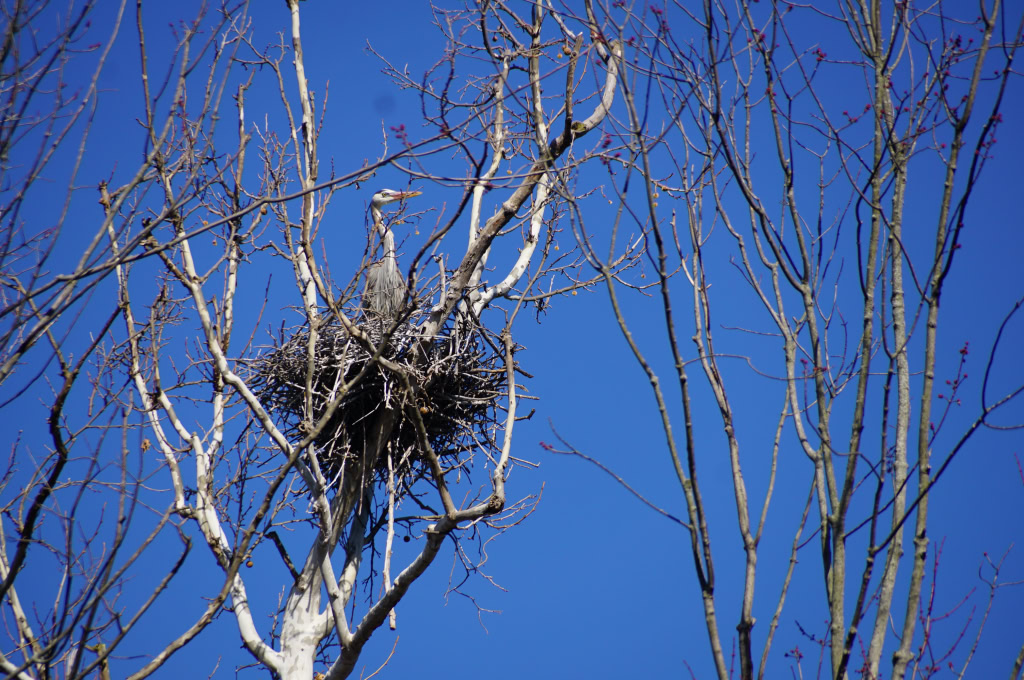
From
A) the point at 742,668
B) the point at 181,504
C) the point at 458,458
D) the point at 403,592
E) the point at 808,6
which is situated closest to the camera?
the point at 742,668

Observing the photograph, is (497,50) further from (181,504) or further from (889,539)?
(889,539)

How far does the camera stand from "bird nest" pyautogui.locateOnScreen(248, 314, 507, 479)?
17.1ft

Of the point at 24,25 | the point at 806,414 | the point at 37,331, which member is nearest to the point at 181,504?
the point at 37,331

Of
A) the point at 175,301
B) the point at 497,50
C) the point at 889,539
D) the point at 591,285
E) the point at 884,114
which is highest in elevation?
the point at 497,50

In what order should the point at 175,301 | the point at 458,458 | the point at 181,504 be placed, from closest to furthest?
the point at 181,504 → the point at 175,301 → the point at 458,458

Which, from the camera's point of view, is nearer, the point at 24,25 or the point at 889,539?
the point at 889,539

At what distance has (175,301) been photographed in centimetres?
502

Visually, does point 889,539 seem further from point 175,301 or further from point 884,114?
point 175,301

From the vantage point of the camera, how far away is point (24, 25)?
2.67 m

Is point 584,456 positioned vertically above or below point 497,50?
below

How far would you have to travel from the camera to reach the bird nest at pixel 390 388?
205 inches

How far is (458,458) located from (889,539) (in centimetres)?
358

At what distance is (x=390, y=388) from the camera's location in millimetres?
5023

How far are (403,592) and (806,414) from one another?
220cm
